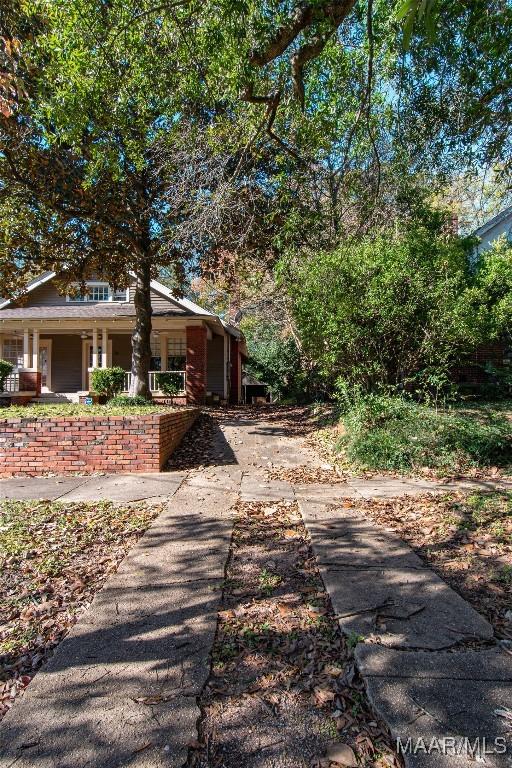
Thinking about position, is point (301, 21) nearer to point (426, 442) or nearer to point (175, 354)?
point (426, 442)

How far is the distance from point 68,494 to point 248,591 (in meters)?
3.47

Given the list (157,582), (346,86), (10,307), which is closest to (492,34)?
(346,86)

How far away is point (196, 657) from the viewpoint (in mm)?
2555

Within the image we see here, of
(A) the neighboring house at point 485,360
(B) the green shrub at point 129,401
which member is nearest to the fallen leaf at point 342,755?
(B) the green shrub at point 129,401

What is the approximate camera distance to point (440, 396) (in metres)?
9.91

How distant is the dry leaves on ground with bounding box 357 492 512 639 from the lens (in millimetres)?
3237

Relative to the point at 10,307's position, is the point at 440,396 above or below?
below

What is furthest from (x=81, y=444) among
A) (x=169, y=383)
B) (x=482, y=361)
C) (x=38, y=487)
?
(x=482, y=361)

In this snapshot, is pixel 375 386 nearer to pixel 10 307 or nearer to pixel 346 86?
pixel 346 86

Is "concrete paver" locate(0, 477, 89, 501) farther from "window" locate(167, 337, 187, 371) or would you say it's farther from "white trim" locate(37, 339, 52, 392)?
"white trim" locate(37, 339, 52, 392)

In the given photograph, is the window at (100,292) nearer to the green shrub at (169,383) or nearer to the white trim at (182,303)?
the white trim at (182,303)

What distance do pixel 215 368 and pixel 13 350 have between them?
8.48m

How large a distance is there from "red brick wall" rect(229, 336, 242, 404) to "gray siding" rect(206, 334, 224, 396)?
6.13 feet

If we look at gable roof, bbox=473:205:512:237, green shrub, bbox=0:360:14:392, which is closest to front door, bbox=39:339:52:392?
green shrub, bbox=0:360:14:392
